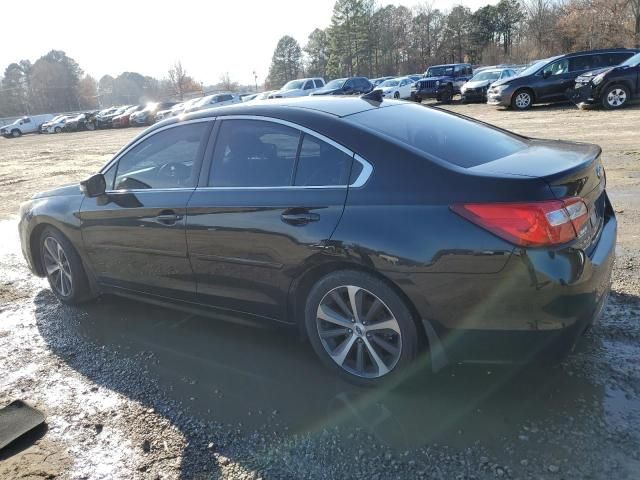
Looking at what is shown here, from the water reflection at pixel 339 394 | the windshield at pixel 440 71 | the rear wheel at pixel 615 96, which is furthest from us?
the windshield at pixel 440 71

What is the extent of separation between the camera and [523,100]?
19.3 metres

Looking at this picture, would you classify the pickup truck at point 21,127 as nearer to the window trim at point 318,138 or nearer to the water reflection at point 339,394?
the water reflection at point 339,394

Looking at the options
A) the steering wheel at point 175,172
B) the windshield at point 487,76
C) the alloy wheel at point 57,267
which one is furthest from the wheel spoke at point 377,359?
the windshield at point 487,76

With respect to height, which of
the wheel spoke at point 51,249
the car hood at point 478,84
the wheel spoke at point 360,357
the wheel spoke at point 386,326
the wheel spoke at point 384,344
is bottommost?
the wheel spoke at point 360,357

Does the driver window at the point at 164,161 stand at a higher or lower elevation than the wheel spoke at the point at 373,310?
higher

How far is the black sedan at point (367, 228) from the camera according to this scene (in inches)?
100

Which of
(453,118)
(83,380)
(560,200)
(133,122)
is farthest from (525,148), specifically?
(133,122)

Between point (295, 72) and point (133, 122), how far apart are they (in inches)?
2336

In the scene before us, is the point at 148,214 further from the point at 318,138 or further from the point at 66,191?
the point at 318,138

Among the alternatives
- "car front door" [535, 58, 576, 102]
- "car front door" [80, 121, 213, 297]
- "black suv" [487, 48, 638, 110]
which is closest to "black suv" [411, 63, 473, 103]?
"black suv" [487, 48, 638, 110]

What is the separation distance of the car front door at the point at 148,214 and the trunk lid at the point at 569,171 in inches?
79.7

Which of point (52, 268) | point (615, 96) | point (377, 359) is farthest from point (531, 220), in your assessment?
point (615, 96)

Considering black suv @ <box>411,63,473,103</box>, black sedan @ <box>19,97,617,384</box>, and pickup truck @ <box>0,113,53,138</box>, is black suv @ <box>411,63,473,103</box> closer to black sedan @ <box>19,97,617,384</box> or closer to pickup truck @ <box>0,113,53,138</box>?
black sedan @ <box>19,97,617,384</box>

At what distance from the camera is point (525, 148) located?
3.37m
